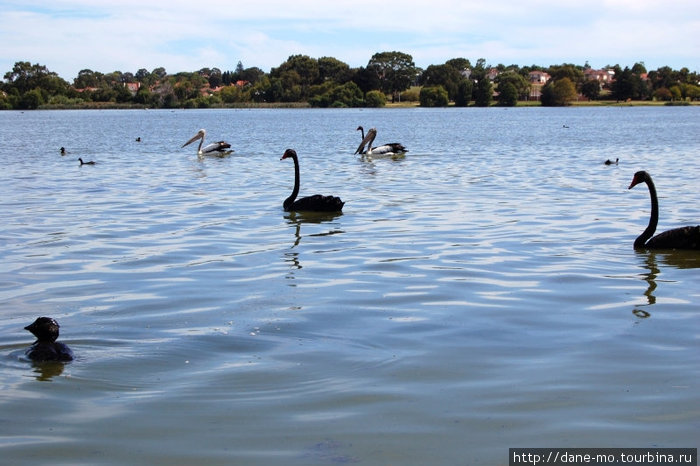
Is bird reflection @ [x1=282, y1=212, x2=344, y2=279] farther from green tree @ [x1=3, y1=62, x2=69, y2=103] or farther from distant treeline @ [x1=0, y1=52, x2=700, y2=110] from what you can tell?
green tree @ [x1=3, y1=62, x2=69, y2=103]

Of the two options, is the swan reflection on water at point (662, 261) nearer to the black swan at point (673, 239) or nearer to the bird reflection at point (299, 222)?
the black swan at point (673, 239)

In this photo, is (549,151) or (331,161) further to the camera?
(549,151)

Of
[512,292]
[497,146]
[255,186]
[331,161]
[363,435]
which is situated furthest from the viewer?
[497,146]

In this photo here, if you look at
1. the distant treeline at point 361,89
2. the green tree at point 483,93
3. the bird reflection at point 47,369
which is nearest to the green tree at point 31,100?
the distant treeline at point 361,89

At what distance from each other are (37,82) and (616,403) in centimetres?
19125

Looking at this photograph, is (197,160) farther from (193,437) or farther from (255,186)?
(193,437)

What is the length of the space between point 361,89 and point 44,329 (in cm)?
17284

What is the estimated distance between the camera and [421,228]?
1245 centimetres

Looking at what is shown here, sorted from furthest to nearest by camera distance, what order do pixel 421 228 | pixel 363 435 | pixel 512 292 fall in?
pixel 421 228, pixel 512 292, pixel 363 435

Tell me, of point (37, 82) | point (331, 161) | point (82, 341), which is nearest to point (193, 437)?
point (82, 341)

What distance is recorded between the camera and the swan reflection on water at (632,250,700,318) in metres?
8.86

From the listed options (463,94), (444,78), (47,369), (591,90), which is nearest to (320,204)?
(47,369)

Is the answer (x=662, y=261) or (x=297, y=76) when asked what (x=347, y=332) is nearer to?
(x=662, y=261)

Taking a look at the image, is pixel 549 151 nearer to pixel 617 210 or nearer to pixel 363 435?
pixel 617 210
